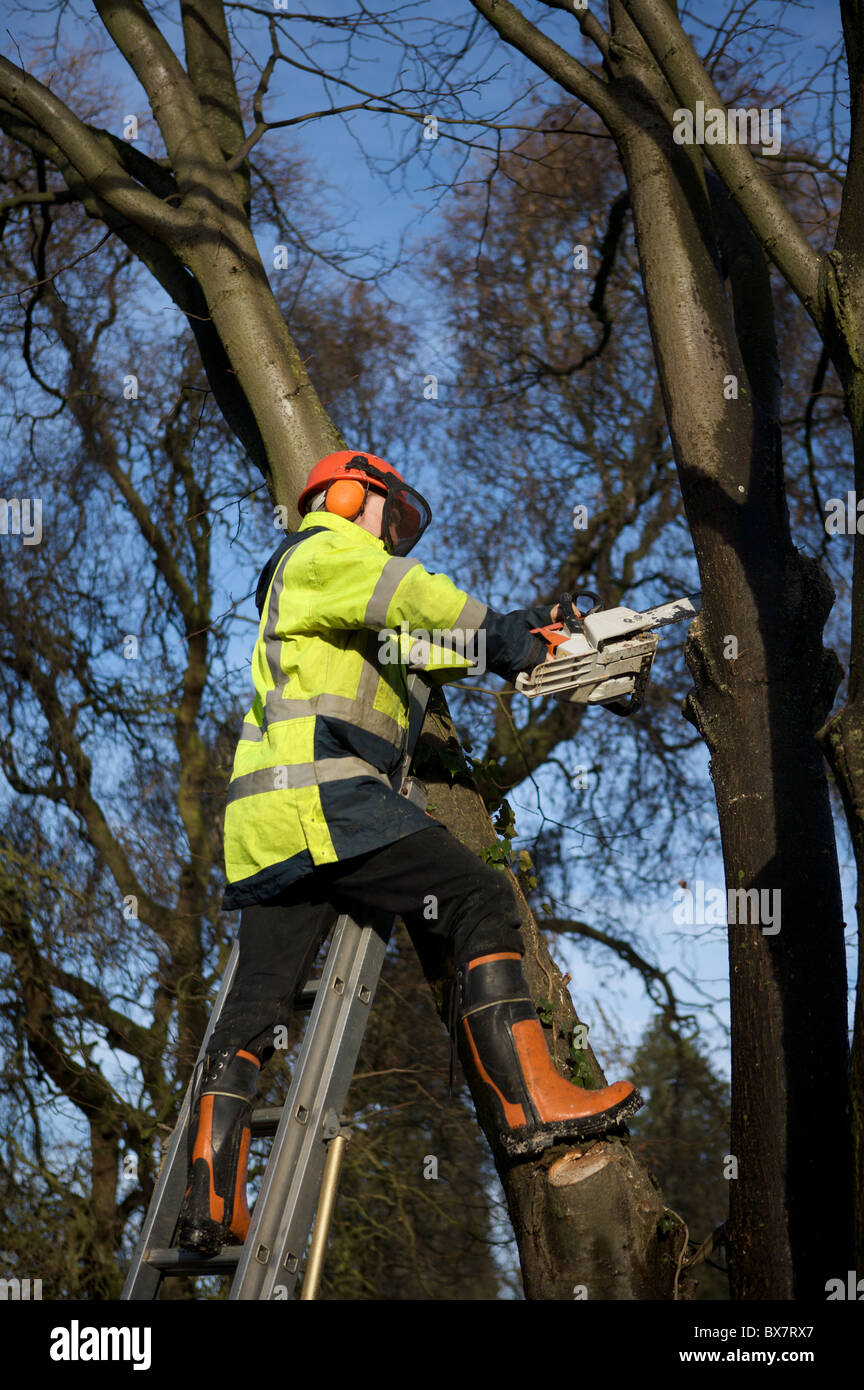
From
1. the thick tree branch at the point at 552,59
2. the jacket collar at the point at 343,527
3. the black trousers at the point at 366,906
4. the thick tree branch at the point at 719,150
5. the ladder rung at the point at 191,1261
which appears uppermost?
the thick tree branch at the point at 552,59

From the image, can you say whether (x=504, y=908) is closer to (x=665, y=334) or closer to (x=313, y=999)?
(x=313, y=999)

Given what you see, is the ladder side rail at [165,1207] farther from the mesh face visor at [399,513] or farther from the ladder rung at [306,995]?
the mesh face visor at [399,513]

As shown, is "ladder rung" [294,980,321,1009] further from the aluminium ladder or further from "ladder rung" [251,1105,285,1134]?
"ladder rung" [251,1105,285,1134]

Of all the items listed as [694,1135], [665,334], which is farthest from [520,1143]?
[694,1135]

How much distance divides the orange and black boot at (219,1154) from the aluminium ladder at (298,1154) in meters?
0.05

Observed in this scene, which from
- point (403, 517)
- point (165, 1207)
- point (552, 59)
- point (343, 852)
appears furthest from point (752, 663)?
point (552, 59)

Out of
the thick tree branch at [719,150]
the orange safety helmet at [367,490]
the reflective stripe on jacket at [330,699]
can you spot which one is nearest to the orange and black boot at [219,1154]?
the reflective stripe on jacket at [330,699]

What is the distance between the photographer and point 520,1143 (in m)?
2.60

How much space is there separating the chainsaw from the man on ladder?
0.05 metres

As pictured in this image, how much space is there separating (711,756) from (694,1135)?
639cm

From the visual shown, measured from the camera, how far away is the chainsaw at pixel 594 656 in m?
2.73

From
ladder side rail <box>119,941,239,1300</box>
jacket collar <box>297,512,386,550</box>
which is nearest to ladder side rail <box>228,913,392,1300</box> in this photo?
ladder side rail <box>119,941,239,1300</box>

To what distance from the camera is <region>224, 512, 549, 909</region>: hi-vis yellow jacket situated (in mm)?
2697
